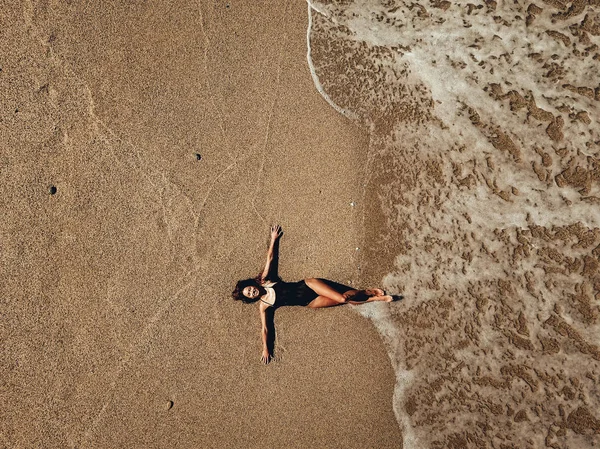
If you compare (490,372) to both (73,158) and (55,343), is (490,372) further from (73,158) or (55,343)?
(73,158)

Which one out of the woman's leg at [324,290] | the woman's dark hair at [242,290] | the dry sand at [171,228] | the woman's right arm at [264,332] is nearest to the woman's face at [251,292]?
the woman's dark hair at [242,290]

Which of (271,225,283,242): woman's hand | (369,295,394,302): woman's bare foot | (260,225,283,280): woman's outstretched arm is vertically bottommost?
(369,295,394,302): woman's bare foot

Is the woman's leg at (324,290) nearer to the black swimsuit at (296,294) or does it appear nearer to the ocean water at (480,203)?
the black swimsuit at (296,294)

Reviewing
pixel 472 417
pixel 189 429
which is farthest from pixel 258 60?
pixel 472 417

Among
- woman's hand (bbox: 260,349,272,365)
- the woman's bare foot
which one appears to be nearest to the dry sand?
woman's hand (bbox: 260,349,272,365)

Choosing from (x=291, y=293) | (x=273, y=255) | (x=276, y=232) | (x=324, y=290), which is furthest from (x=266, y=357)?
(x=276, y=232)

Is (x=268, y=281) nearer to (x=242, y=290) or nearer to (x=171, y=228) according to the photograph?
(x=242, y=290)

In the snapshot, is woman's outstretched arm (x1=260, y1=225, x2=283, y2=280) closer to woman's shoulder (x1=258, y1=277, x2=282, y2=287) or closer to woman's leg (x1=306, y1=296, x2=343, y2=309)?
woman's shoulder (x1=258, y1=277, x2=282, y2=287)
